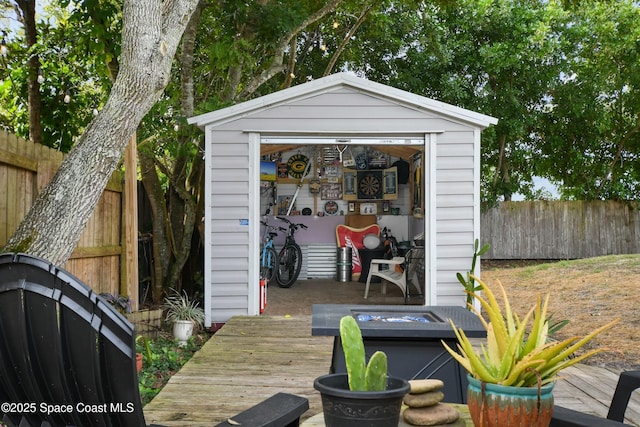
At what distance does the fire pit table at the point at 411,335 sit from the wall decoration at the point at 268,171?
7.59 m

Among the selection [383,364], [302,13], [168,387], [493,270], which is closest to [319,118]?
[302,13]

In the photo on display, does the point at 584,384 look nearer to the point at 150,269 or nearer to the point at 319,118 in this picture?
the point at 319,118

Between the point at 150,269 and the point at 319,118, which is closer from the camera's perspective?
the point at 319,118

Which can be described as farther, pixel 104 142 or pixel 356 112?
pixel 356 112

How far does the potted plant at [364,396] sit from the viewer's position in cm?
138

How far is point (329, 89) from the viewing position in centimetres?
664

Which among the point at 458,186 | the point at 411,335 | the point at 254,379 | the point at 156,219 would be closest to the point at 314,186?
the point at 156,219

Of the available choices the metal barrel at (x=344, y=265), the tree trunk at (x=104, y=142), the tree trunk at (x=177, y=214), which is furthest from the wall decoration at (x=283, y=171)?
the tree trunk at (x=104, y=142)

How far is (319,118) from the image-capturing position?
21.9ft

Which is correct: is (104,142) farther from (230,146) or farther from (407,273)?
(407,273)

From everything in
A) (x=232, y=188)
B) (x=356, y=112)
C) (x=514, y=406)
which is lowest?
(x=514, y=406)

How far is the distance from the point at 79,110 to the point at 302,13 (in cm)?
333

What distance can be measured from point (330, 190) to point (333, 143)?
435 cm

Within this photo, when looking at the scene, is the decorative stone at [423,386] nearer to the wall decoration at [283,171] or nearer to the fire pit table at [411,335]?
the fire pit table at [411,335]
